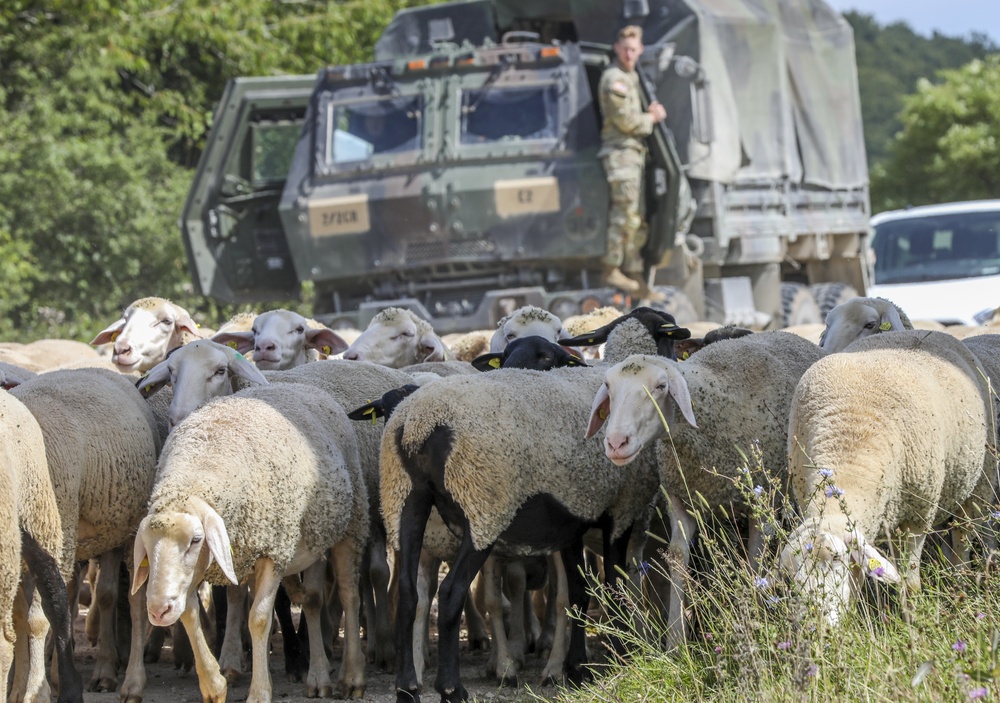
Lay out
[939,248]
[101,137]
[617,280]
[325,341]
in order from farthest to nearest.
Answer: [101,137] → [939,248] → [617,280] → [325,341]

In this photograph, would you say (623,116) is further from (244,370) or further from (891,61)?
(891,61)

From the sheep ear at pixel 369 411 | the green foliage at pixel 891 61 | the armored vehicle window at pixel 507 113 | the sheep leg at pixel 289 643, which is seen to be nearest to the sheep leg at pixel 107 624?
the sheep leg at pixel 289 643

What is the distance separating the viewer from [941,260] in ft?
51.0

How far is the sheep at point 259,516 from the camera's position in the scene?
194 inches

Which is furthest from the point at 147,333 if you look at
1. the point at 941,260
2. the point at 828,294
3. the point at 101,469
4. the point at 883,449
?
the point at 941,260

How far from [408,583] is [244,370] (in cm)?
164

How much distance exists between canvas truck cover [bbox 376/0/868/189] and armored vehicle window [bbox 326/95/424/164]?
4.41 ft

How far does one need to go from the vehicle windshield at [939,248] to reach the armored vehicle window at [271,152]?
670cm

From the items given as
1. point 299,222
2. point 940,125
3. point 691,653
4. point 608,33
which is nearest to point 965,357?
point 691,653

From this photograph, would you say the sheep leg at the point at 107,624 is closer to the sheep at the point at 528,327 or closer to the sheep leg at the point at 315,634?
the sheep leg at the point at 315,634

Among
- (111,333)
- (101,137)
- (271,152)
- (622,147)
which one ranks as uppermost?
(101,137)

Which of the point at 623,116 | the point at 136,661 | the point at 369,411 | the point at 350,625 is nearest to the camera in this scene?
the point at 136,661

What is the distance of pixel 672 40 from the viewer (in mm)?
→ 13648

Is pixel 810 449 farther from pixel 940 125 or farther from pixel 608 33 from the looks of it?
pixel 940 125
